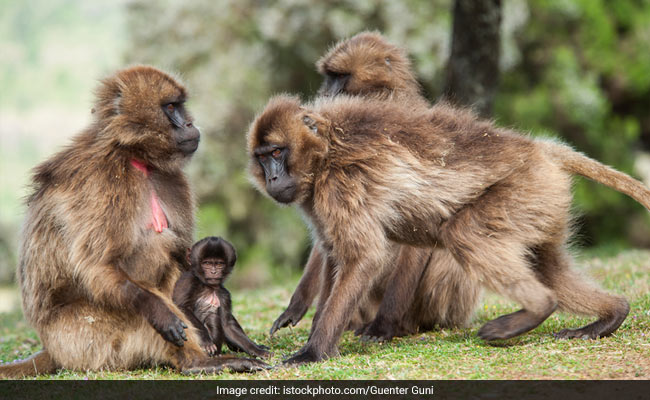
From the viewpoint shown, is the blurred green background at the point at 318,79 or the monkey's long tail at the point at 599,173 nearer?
the monkey's long tail at the point at 599,173

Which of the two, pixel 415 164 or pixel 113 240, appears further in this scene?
pixel 415 164

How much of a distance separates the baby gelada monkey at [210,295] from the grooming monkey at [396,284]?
663 mm

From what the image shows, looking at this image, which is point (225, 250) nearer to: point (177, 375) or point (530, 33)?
point (177, 375)

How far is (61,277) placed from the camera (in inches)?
194

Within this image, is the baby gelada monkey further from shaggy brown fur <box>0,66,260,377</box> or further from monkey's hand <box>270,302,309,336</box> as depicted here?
monkey's hand <box>270,302,309,336</box>

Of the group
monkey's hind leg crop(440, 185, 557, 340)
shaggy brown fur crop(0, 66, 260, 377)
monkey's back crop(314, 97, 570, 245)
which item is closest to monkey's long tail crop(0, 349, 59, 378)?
shaggy brown fur crop(0, 66, 260, 377)

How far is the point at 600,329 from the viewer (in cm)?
505

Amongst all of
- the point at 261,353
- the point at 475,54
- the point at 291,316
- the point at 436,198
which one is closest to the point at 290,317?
the point at 291,316

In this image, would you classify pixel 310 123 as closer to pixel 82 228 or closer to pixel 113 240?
pixel 113 240

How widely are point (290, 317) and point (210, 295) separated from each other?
0.91 m

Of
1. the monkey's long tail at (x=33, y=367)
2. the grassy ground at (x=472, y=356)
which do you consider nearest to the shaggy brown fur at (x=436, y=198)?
the grassy ground at (x=472, y=356)

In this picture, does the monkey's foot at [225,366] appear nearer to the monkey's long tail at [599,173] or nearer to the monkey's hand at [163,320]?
the monkey's hand at [163,320]

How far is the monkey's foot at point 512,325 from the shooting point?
15.9 ft
